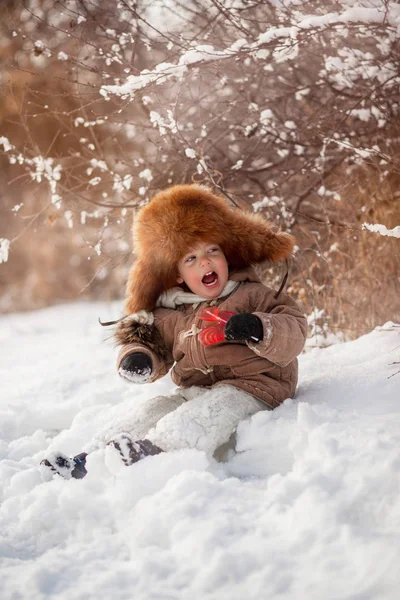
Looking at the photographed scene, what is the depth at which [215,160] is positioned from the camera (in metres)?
4.38

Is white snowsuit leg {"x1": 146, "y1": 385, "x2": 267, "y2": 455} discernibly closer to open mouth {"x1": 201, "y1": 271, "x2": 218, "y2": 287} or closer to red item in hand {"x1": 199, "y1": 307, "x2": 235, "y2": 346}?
red item in hand {"x1": 199, "y1": 307, "x2": 235, "y2": 346}

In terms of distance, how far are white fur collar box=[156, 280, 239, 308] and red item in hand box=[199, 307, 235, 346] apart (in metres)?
0.19

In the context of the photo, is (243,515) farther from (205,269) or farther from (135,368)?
(205,269)

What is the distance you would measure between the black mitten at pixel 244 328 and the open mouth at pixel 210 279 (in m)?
0.37

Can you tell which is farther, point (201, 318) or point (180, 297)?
point (180, 297)

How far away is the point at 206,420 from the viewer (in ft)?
7.70

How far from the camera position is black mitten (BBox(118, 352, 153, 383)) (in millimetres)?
2682

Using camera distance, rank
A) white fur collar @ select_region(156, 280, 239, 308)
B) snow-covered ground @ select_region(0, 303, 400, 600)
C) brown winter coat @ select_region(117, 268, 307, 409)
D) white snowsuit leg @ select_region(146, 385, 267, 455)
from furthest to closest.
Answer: white fur collar @ select_region(156, 280, 239, 308) → brown winter coat @ select_region(117, 268, 307, 409) → white snowsuit leg @ select_region(146, 385, 267, 455) → snow-covered ground @ select_region(0, 303, 400, 600)

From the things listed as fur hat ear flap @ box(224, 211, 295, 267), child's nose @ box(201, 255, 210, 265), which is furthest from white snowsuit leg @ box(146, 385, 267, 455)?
fur hat ear flap @ box(224, 211, 295, 267)

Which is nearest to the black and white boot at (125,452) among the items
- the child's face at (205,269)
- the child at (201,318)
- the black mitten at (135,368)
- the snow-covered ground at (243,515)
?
the snow-covered ground at (243,515)

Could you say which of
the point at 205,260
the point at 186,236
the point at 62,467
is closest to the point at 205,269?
the point at 205,260

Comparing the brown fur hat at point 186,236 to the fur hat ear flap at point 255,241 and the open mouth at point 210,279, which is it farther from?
the open mouth at point 210,279

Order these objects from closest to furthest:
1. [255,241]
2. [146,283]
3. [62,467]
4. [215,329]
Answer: [62,467]
[215,329]
[255,241]
[146,283]

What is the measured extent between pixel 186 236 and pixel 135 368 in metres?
0.66
